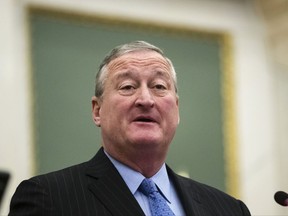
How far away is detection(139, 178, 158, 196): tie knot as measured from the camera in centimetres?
232

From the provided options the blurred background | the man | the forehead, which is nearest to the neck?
the man

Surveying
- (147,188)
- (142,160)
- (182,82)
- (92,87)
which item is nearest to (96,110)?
(142,160)

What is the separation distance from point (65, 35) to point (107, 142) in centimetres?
291

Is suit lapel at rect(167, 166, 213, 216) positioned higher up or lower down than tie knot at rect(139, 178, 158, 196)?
lower down

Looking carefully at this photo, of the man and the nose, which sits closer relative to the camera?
the man

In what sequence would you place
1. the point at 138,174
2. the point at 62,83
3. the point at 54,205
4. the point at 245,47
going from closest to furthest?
the point at 54,205
the point at 138,174
the point at 62,83
the point at 245,47

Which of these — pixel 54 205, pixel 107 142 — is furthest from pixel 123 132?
pixel 54 205

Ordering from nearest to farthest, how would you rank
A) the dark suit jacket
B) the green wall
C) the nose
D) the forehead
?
the dark suit jacket
the nose
the forehead
the green wall

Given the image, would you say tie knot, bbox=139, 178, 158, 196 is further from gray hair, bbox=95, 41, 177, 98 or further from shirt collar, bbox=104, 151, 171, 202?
gray hair, bbox=95, 41, 177, 98

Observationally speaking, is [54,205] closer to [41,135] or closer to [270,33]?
[41,135]

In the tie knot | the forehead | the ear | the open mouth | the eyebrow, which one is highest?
the forehead

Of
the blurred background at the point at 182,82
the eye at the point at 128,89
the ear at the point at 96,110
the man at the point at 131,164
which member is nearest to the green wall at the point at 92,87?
the blurred background at the point at 182,82

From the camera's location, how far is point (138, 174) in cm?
235

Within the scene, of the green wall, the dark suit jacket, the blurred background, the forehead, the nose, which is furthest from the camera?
the green wall
